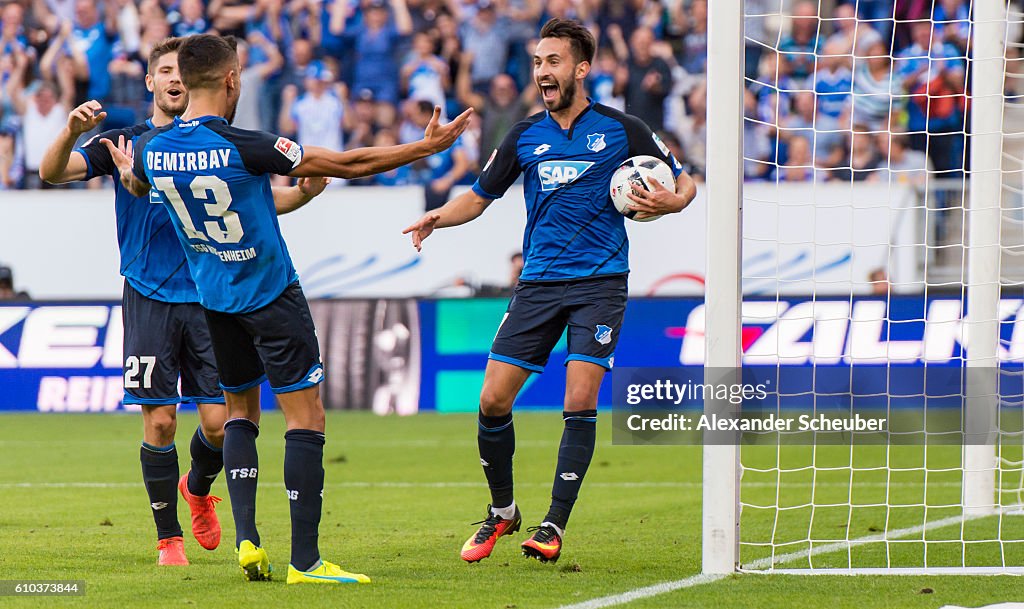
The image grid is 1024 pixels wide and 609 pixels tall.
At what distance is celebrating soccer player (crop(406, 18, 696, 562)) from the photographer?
6051 millimetres

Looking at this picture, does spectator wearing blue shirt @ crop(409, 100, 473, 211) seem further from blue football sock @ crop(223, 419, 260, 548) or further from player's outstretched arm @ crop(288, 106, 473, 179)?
player's outstretched arm @ crop(288, 106, 473, 179)

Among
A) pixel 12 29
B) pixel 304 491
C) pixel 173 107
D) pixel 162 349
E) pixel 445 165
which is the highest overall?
pixel 12 29

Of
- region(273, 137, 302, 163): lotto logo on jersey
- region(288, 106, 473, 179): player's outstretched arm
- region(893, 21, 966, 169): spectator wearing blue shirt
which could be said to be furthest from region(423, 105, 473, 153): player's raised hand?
region(893, 21, 966, 169): spectator wearing blue shirt

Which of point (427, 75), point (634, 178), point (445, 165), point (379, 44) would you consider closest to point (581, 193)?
point (634, 178)

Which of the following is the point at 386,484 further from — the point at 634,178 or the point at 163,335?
the point at 634,178

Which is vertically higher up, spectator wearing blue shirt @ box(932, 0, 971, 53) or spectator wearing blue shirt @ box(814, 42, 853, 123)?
spectator wearing blue shirt @ box(932, 0, 971, 53)

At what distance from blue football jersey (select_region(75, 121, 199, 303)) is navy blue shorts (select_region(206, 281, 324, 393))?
0.76m

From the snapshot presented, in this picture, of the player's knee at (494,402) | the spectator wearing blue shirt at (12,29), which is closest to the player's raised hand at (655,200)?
the player's knee at (494,402)

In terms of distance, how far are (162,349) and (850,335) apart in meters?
8.22

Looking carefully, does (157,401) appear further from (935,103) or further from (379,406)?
(935,103)

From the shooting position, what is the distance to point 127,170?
5.72 meters

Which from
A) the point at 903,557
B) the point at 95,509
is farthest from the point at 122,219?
the point at 903,557

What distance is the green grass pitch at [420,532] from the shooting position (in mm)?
5059

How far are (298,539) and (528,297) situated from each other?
1.62 meters
